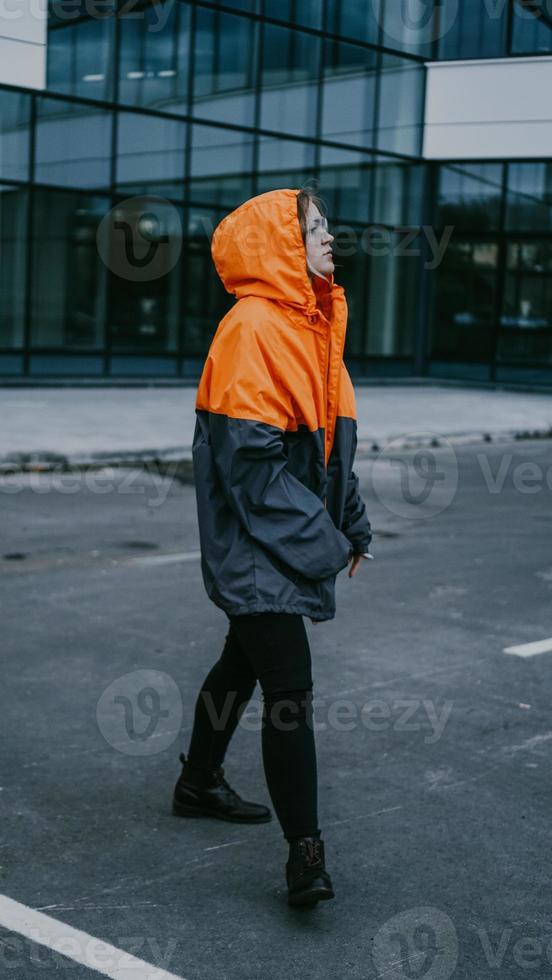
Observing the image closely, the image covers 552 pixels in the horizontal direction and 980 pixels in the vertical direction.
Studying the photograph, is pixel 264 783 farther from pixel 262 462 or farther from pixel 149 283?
pixel 149 283

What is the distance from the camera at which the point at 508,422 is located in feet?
67.7

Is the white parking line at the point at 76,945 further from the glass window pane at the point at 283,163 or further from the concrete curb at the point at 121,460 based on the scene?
the glass window pane at the point at 283,163

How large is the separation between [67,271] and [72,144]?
83.1 inches

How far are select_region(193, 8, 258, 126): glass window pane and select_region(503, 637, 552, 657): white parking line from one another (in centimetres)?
1861

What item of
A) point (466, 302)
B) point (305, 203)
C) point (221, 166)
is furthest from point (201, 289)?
point (305, 203)

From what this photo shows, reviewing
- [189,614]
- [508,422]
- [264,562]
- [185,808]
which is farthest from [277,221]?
[508,422]

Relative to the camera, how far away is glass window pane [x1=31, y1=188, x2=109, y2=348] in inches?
879

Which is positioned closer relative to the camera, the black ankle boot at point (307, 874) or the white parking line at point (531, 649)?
the black ankle boot at point (307, 874)

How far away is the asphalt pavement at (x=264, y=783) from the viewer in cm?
370

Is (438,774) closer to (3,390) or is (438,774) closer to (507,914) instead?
(507,914)

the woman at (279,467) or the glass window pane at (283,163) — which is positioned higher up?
the glass window pane at (283,163)

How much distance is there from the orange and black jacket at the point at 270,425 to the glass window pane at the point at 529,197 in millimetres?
24046

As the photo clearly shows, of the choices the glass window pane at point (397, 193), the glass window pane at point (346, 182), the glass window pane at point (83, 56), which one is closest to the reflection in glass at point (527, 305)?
the glass window pane at point (397, 193)

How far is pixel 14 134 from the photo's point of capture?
21484mm
